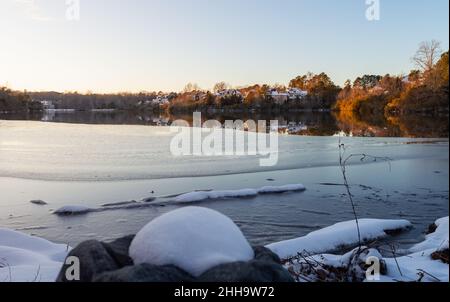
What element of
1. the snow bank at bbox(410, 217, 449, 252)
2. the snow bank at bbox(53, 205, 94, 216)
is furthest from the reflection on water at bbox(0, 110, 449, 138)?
the snow bank at bbox(53, 205, 94, 216)

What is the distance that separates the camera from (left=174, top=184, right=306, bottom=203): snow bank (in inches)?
413

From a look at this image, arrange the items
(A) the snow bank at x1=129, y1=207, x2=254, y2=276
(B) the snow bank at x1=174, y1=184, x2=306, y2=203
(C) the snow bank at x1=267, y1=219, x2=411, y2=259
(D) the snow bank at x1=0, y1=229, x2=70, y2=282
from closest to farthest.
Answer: (A) the snow bank at x1=129, y1=207, x2=254, y2=276
(D) the snow bank at x1=0, y1=229, x2=70, y2=282
(C) the snow bank at x1=267, y1=219, x2=411, y2=259
(B) the snow bank at x1=174, y1=184, x2=306, y2=203

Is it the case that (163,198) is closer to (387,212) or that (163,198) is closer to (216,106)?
(387,212)

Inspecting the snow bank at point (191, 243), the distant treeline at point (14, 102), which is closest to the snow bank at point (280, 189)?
the snow bank at point (191, 243)

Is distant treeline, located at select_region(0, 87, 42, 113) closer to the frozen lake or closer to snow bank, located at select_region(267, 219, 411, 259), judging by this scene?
the frozen lake

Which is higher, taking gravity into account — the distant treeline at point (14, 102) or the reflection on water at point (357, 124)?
the distant treeline at point (14, 102)

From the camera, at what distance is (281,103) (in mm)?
88188

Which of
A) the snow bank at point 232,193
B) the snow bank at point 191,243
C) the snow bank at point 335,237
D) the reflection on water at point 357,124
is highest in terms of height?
the reflection on water at point 357,124

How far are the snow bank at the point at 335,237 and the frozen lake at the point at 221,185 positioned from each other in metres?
0.41

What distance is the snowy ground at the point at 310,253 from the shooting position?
2.88 metres

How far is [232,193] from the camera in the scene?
1096 cm

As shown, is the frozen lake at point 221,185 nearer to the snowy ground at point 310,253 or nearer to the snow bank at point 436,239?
the snow bank at point 436,239

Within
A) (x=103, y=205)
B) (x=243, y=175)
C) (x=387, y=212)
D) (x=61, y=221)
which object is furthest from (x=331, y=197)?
(x=61, y=221)
